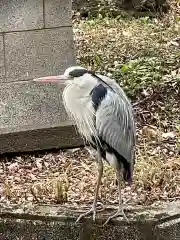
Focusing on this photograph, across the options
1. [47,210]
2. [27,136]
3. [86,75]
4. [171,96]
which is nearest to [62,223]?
[47,210]

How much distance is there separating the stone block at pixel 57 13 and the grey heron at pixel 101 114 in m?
2.17

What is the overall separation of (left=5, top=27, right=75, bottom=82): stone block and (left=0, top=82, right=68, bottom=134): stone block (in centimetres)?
9

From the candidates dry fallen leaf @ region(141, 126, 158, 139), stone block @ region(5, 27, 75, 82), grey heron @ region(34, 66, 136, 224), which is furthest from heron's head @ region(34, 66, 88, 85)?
dry fallen leaf @ region(141, 126, 158, 139)

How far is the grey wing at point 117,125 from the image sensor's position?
10.1 feet

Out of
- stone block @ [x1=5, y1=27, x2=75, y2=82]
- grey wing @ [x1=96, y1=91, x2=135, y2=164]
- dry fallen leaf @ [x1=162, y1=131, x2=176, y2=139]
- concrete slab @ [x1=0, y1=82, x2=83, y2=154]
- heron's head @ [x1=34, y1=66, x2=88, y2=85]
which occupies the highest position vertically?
heron's head @ [x1=34, y1=66, x2=88, y2=85]

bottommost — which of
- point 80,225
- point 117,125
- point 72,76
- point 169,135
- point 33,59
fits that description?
point 169,135

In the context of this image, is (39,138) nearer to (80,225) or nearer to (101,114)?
(80,225)

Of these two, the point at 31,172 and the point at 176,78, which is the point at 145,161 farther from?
the point at 176,78

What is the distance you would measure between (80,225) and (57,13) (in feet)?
7.58

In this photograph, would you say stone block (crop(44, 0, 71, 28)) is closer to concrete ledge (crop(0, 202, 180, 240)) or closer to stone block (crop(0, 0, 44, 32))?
stone block (crop(0, 0, 44, 32))

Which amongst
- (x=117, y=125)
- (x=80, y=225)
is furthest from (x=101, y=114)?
(x=80, y=225)

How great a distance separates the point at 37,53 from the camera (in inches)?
209

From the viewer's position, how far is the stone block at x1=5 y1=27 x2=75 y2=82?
5.27 metres

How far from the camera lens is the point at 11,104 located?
17.3 ft
